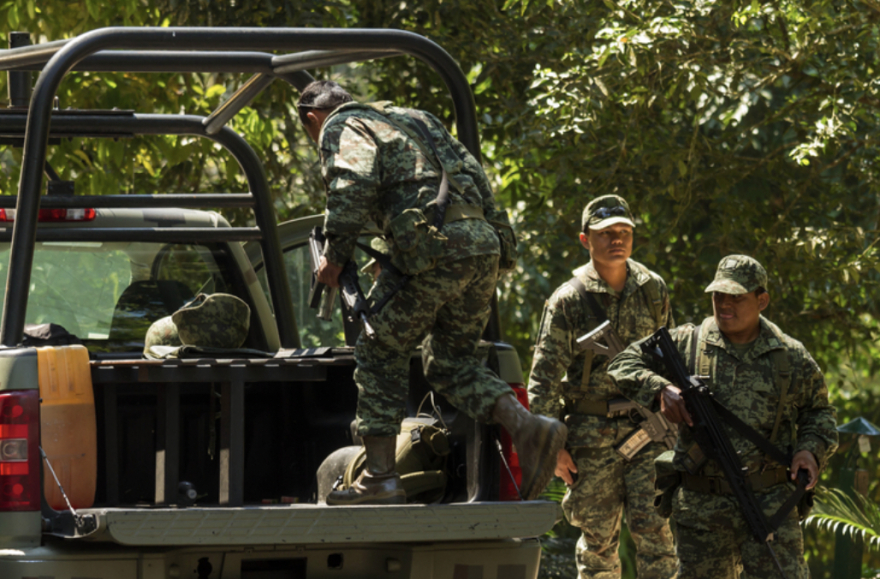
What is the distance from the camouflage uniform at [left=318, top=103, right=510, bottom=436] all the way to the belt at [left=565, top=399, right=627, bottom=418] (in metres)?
1.51

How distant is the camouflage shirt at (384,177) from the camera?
11.9 ft

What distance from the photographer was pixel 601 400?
5.26 metres

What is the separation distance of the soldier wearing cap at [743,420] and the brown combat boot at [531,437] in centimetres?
78

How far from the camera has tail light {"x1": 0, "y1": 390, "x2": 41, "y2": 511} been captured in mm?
3318

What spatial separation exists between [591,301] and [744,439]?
3.80ft

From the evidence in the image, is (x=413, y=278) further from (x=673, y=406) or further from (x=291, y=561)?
(x=673, y=406)

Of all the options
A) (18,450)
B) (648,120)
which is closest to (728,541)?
(18,450)

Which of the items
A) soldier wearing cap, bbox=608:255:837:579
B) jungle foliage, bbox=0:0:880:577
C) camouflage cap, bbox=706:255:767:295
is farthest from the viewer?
jungle foliage, bbox=0:0:880:577

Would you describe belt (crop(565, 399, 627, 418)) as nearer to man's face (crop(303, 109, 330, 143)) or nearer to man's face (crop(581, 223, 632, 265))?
man's face (crop(581, 223, 632, 265))

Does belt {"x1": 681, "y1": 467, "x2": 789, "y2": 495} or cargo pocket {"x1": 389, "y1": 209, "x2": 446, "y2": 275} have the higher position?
cargo pocket {"x1": 389, "y1": 209, "x2": 446, "y2": 275}

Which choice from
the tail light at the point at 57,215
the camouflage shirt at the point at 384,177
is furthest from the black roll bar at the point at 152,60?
the tail light at the point at 57,215

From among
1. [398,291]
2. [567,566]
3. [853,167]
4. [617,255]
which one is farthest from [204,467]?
[853,167]

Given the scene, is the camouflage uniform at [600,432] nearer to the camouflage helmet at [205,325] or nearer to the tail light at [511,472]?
the tail light at [511,472]

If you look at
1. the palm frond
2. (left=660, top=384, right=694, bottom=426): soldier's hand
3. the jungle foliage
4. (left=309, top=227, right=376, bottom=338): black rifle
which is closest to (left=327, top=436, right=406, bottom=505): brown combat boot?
(left=309, top=227, right=376, bottom=338): black rifle
